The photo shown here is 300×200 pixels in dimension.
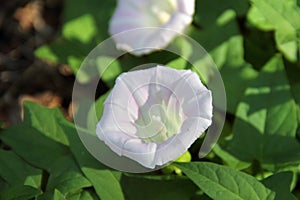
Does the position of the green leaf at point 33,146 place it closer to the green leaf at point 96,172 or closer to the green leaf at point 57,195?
the green leaf at point 96,172

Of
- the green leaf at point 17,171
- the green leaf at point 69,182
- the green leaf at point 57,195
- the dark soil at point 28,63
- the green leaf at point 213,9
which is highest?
the green leaf at point 213,9

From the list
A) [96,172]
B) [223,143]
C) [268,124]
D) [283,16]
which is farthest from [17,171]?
[283,16]

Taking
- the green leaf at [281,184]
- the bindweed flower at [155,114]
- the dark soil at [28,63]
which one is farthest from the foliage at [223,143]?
the dark soil at [28,63]

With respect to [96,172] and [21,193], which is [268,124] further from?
[21,193]

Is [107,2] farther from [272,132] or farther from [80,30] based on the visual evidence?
[272,132]

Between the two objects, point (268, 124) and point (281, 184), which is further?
point (268, 124)

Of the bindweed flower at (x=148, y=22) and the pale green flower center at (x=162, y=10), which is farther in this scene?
the pale green flower center at (x=162, y=10)

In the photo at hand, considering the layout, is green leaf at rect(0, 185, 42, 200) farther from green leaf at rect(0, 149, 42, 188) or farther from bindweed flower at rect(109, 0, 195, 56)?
bindweed flower at rect(109, 0, 195, 56)
